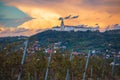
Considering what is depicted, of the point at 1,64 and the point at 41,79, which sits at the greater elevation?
the point at 1,64

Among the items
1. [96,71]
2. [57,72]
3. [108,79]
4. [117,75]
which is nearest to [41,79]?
[57,72]

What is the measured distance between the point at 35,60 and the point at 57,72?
219 inches

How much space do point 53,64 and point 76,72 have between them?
8.33m

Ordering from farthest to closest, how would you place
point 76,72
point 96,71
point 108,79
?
point 108,79 < point 96,71 < point 76,72

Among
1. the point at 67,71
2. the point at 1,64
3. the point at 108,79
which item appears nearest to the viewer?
the point at 1,64

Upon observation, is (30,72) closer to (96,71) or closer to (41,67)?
(41,67)

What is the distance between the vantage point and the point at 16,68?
36750mm

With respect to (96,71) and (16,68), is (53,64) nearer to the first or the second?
(16,68)

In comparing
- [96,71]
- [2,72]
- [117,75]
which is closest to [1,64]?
[2,72]

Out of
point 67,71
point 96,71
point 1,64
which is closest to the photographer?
point 1,64

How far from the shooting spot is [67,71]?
4706 cm

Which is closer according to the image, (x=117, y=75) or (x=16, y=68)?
(x=16, y=68)

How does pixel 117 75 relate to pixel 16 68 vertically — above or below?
below

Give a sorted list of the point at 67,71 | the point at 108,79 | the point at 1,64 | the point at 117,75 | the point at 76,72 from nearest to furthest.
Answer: the point at 1,64, the point at 67,71, the point at 76,72, the point at 108,79, the point at 117,75
